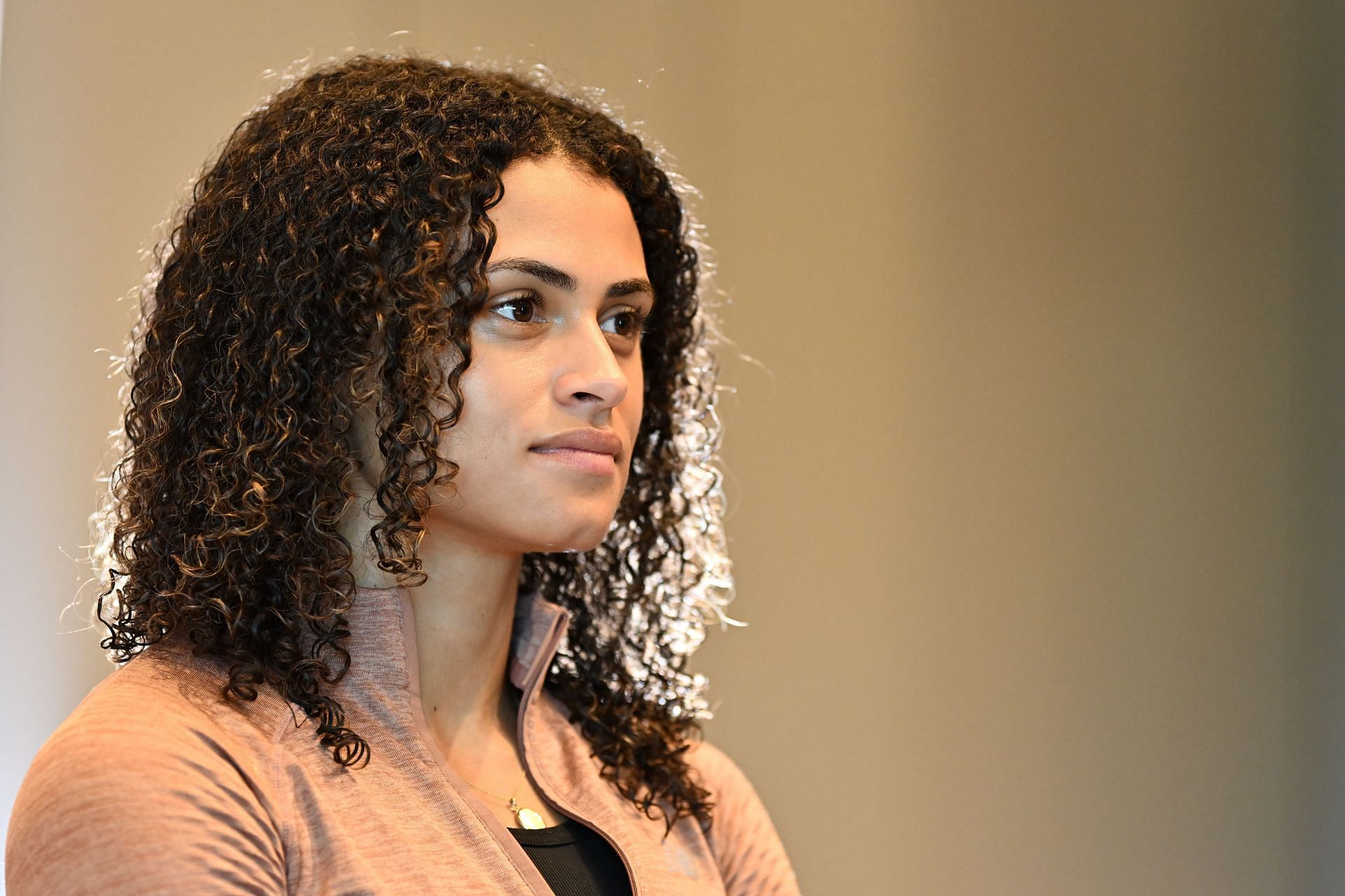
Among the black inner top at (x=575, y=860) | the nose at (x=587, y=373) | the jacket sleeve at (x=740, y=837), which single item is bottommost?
the jacket sleeve at (x=740, y=837)

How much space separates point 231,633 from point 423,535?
194 millimetres

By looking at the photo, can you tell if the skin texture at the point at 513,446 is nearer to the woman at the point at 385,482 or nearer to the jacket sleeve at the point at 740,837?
the woman at the point at 385,482

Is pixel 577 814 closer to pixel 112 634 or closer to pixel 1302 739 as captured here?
pixel 112 634

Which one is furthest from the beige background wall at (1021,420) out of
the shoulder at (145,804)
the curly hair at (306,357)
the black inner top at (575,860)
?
the shoulder at (145,804)

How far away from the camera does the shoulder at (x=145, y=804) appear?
104cm

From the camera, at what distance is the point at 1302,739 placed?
235cm

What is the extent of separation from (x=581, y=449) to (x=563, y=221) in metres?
0.23

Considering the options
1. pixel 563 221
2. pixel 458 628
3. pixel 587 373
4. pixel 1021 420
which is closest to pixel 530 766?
pixel 458 628

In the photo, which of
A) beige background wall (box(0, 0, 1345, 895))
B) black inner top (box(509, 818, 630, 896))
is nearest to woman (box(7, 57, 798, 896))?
black inner top (box(509, 818, 630, 896))

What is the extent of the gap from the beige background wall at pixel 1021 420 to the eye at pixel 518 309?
806 mm

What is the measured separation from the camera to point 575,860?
1.36 meters

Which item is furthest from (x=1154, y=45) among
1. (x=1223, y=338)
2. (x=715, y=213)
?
(x=715, y=213)

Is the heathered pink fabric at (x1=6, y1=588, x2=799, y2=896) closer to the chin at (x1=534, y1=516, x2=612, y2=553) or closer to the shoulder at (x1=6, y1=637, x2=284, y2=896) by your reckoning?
the shoulder at (x1=6, y1=637, x2=284, y2=896)

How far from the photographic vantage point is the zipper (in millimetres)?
1378
